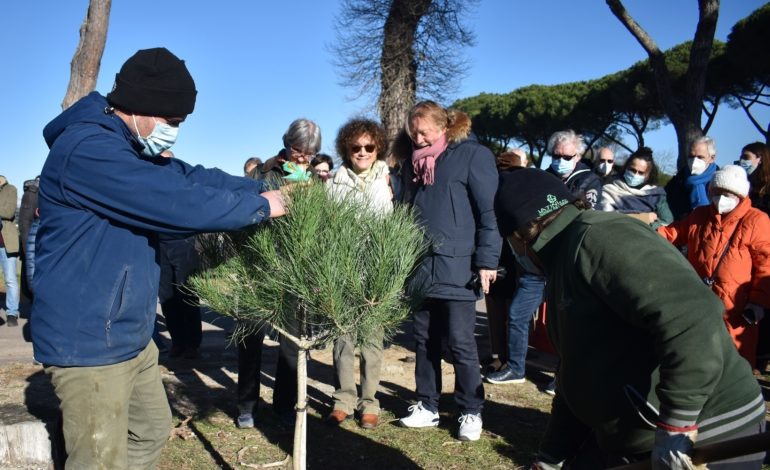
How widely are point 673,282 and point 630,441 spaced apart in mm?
599

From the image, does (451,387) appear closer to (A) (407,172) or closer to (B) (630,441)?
(A) (407,172)

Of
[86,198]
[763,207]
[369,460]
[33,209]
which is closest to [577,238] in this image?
[86,198]

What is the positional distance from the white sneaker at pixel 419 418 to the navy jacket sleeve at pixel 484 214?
1.05 m

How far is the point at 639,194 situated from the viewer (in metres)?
5.70

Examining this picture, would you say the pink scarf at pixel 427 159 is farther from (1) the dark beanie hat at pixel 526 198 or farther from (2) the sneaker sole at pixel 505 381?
(2) the sneaker sole at pixel 505 381

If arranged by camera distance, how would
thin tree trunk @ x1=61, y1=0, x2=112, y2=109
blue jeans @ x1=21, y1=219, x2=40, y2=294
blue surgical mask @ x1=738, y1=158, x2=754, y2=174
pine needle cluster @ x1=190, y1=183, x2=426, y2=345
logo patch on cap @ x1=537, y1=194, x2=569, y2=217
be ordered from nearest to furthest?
logo patch on cap @ x1=537, y1=194, x2=569, y2=217
pine needle cluster @ x1=190, y1=183, x2=426, y2=345
blue surgical mask @ x1=738, y1=158, x2=754, y2=174
blue jeans @ x1=21, y1=219, x2=40, y2=294
thin tree trunk @ x1=61, y1=0, x2=112, y2=109

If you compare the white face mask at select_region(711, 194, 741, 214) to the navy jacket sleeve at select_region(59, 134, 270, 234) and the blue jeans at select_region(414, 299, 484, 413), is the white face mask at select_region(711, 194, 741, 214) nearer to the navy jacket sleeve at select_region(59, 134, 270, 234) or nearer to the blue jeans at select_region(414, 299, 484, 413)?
the blue jeans at select_region(414, 299, 484, 413)

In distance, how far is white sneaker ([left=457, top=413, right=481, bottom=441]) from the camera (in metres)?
4.14

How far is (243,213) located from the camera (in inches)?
98.6

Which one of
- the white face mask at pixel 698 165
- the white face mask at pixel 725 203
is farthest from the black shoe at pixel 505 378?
the white face mask at pixel 698 165

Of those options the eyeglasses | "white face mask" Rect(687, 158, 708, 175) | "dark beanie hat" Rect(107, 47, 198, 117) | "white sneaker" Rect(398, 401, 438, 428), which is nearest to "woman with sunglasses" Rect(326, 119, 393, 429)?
the eyeglasses

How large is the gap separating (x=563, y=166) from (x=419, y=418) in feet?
7.92

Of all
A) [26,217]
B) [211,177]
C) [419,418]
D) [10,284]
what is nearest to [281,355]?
[419,418]

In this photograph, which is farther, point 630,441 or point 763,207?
point 763,207
